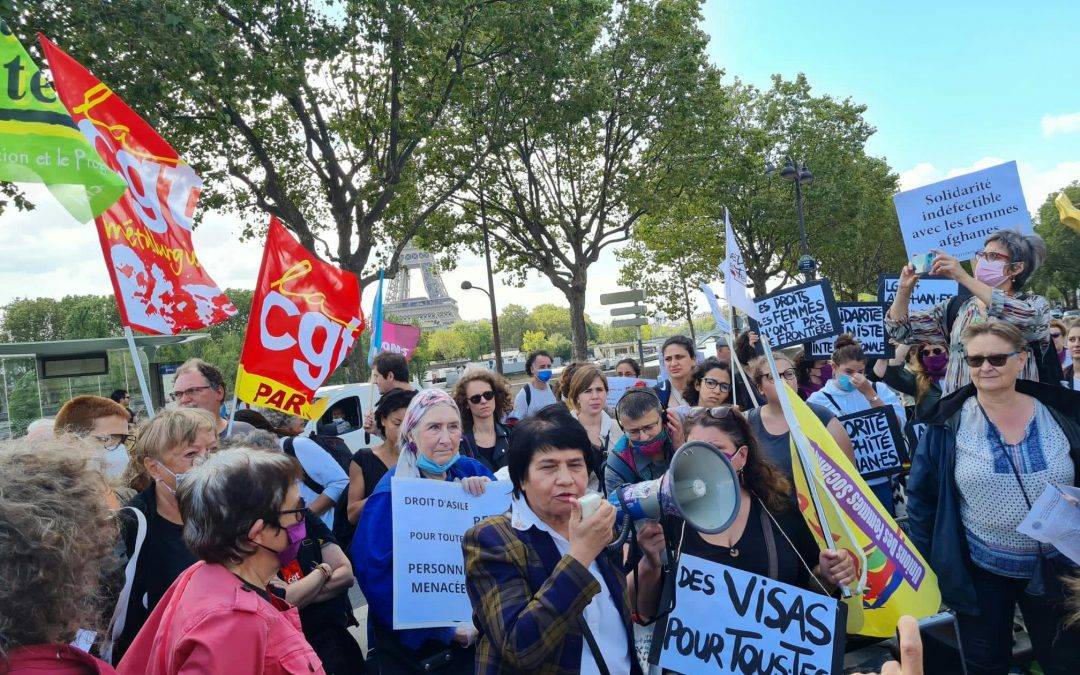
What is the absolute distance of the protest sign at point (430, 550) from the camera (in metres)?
3.02

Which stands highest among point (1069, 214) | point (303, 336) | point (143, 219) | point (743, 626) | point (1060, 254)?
point (1060, 254)

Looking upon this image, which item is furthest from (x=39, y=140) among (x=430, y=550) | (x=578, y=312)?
(x=578, y=312)

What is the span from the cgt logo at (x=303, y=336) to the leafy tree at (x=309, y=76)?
7.61m

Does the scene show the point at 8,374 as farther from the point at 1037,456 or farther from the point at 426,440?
the point at 1037,456

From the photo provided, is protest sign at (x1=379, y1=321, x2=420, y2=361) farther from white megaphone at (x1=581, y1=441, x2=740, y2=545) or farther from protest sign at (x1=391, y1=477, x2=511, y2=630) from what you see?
white megaphone at (x1=581, y1=441, x2=740, y2=545)

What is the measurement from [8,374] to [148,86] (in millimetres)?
9549

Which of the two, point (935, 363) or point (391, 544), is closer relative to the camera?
point (391, 544)

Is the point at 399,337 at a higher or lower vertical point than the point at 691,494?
higher

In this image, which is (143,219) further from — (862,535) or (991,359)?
(991,359)

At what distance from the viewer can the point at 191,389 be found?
179 inches

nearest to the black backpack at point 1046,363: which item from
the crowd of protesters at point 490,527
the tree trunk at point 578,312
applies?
the crowd of protesters at point 490,527

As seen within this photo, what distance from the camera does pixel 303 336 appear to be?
496cm

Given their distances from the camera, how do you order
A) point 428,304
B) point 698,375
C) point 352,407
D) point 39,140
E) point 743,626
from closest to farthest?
1. point 743,626
2. point 39,140
3. point 698,375
4. point 352,407
5. point 428,304

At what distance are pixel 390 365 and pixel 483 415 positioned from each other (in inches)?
29.8
